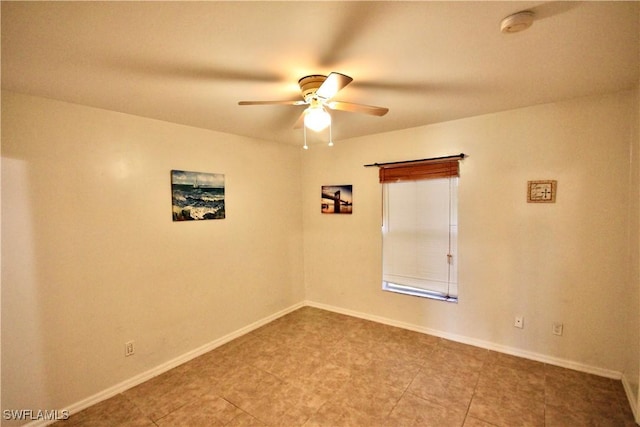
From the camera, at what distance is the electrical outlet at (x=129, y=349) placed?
2.50m

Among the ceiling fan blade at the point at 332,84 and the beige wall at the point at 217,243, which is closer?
the ceiling fan blade at the point at 332,84

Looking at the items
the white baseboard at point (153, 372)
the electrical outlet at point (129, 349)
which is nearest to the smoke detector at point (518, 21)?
the electrical outlet at point (129, 349)

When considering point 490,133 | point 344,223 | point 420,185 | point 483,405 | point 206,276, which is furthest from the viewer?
point 344,223

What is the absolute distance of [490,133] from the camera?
2873 millimetres

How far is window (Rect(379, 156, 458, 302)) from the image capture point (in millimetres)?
3178

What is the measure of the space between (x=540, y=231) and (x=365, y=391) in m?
2.20

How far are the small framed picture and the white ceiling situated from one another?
77 centimetres

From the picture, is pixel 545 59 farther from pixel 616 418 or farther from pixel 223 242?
pixel 223 242

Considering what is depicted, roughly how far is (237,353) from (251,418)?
1.01 meters

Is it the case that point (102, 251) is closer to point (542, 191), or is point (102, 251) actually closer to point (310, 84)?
point (310, 84)

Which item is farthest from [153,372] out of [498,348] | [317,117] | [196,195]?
[498,348]

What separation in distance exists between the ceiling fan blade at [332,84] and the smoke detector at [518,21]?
0.77 metres

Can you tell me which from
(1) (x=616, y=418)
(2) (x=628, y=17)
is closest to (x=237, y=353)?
(1) (x=616, y=418)

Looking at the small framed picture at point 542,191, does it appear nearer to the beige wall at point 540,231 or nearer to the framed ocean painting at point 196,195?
the beige wall at point 540,231
